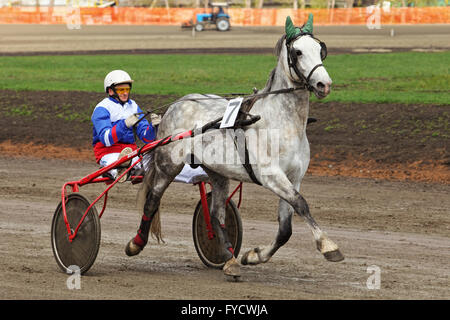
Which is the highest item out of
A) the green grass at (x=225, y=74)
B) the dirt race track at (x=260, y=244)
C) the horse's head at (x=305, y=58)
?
the horse's head at (x=305, y=58)

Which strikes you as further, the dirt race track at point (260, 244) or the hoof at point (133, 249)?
A: the hoof at point (133, 249)

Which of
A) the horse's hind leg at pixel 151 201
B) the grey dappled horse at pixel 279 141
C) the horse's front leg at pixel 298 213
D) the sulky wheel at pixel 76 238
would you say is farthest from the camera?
the horse's hind leg at pixel 151 201

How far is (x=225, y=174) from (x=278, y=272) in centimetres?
111

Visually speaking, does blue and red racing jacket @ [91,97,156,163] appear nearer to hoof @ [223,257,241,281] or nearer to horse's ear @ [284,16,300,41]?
hoof @ [223,257,241,281]

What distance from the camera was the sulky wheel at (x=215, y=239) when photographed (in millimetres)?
7668

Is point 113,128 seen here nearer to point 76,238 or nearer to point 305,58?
point 76,238

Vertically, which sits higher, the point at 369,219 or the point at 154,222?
the point at 154,222

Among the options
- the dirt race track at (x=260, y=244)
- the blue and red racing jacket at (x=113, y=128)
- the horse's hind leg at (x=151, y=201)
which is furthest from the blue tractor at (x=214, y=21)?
the horse's hind leg at (x=151, y=201)

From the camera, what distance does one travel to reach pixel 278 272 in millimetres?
7309

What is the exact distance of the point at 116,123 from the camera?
7.54m

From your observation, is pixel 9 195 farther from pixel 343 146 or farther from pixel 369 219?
pixel 343 146

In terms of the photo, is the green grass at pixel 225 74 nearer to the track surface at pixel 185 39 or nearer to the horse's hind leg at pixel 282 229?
the track surface at pixel 185 39
